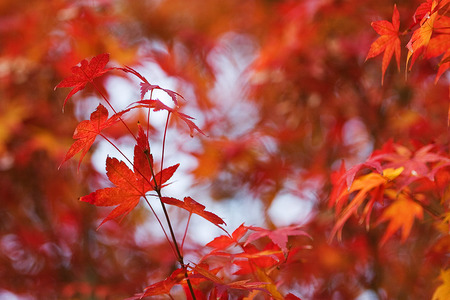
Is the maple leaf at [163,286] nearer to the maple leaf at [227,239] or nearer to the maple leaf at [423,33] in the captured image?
the maple leaf at [227,239]

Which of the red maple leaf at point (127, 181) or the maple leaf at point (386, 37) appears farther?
the maple leaf at point (386, 37)

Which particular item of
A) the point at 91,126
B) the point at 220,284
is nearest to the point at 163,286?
the point at 220,284

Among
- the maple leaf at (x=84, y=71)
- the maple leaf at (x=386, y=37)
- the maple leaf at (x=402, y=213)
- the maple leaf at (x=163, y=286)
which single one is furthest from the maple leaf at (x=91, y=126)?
the maple leaf at (x=402, y=213)

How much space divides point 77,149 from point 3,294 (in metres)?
1.43

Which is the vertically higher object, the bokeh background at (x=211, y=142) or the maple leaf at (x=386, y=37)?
the bokeh background at (x=211, y=142)

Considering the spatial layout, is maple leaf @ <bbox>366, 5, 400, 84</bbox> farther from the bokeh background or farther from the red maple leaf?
the bokeh background

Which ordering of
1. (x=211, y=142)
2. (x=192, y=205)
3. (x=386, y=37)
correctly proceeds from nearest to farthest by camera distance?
(x=192, y=205), (x=386, y=37), (x=211, y=142)

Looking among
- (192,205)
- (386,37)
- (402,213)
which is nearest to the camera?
(192,205)

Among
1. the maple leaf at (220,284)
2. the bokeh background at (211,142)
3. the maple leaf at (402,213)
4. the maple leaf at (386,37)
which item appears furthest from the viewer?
the bokeh background at (211,142)

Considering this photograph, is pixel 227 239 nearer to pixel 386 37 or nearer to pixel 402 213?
pixel 386 37

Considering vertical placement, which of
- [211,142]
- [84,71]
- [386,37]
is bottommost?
[84,71]

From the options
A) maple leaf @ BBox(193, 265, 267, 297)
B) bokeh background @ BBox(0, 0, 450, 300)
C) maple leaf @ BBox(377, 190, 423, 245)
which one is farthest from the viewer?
bokeh background @ BBox(0, 0, 450, 300)

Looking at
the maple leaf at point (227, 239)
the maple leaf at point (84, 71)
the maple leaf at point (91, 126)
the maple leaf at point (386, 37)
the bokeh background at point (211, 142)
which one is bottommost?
the maple leaf at point (227, 239)

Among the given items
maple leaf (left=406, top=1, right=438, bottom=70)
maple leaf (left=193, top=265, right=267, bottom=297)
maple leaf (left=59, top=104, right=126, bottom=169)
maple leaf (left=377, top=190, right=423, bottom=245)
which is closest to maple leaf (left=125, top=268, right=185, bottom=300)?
maple leaf (left=193, top=265, right=267, bottom=297)
